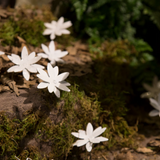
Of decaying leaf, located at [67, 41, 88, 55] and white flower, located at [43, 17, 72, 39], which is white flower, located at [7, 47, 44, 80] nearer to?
white flower, located at [43, 17, 72, 39]

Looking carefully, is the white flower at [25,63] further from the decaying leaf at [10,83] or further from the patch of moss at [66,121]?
the patch of moss at [66,121]

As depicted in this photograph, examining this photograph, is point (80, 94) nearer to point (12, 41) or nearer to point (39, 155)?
point (39, 155)

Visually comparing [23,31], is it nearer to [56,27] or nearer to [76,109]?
[56,27]

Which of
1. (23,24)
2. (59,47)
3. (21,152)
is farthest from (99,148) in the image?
(23,24)

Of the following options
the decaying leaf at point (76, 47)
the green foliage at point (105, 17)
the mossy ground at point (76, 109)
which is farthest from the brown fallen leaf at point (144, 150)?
the green foliage at point (105, 17)

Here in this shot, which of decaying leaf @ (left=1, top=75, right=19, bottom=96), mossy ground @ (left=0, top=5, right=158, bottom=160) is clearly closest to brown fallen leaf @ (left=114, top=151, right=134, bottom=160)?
mossy ground @ (left=0, top=5, right=158, bottom=160)

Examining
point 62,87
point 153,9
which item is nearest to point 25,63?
point 62,87

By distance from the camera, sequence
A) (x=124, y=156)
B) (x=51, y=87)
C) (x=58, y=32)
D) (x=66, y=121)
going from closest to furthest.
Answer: (x=51, y=87)
(x=66, y=121)
(x=124, y=156)
(x=58, y=32)
